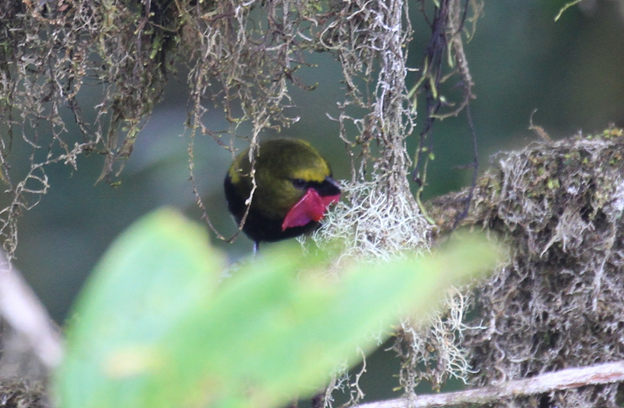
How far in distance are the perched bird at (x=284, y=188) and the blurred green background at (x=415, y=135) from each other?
649 millimetres

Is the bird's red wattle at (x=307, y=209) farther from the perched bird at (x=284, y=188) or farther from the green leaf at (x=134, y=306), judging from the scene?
the green leaf at (x=134, y=306)

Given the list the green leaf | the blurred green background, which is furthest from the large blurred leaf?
the blurred green background

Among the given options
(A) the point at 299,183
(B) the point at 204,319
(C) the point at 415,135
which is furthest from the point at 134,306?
(C) the point at 415,135

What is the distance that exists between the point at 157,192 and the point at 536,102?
1.64 meters

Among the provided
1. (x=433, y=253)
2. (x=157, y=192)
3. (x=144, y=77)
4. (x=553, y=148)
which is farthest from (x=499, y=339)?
(x=157, y=192)

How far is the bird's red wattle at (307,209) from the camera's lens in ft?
5.09

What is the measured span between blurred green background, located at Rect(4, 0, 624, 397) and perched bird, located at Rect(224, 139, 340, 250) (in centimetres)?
65

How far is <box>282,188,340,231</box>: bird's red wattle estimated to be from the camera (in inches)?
61.1

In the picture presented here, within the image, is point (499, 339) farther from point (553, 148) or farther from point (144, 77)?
point (144, 77)

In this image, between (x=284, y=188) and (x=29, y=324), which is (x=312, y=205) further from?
(x=29, y=324)

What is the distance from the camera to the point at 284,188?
1747mm

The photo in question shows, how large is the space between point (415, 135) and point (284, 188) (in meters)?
0.84

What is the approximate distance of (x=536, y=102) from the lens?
2.46 meters

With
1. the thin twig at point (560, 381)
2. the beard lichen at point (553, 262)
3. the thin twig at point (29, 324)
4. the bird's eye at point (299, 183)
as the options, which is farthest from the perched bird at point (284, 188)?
the thin twig at point (29, 324)
